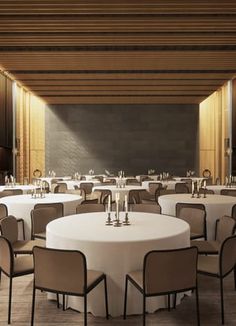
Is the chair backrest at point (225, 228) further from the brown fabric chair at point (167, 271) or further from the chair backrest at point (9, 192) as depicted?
the chair backrest at point (9, 192)

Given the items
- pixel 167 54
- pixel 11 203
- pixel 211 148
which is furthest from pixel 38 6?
pixel 211 148

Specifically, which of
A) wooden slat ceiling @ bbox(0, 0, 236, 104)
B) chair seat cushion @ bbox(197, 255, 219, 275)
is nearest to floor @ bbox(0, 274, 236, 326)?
chair seat cushion @ bbox(197, 255, 219, 275)

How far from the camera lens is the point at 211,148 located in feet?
67.8

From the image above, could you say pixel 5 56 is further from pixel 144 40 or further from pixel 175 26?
pixel 175 26

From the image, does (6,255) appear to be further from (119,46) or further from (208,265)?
(119,46)

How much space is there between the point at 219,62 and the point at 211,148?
8.93 meters

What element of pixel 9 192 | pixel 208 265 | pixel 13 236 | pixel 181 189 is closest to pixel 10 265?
pixel 13 236

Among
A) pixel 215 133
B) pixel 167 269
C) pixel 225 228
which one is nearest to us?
pixel 167 269

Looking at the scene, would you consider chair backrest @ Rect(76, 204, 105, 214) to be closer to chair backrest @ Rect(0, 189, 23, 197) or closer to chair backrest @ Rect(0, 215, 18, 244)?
chair backrest @ Rect(0, 215, 18, 244)

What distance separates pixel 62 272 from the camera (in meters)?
3.29

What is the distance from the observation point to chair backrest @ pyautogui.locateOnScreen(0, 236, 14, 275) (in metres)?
3.70

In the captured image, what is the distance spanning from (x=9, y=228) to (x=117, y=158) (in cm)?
1541

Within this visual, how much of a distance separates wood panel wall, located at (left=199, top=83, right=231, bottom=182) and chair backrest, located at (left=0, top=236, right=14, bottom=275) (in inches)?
575

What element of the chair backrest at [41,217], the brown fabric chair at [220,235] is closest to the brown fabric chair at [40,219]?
the chair backrest at [41,217]
